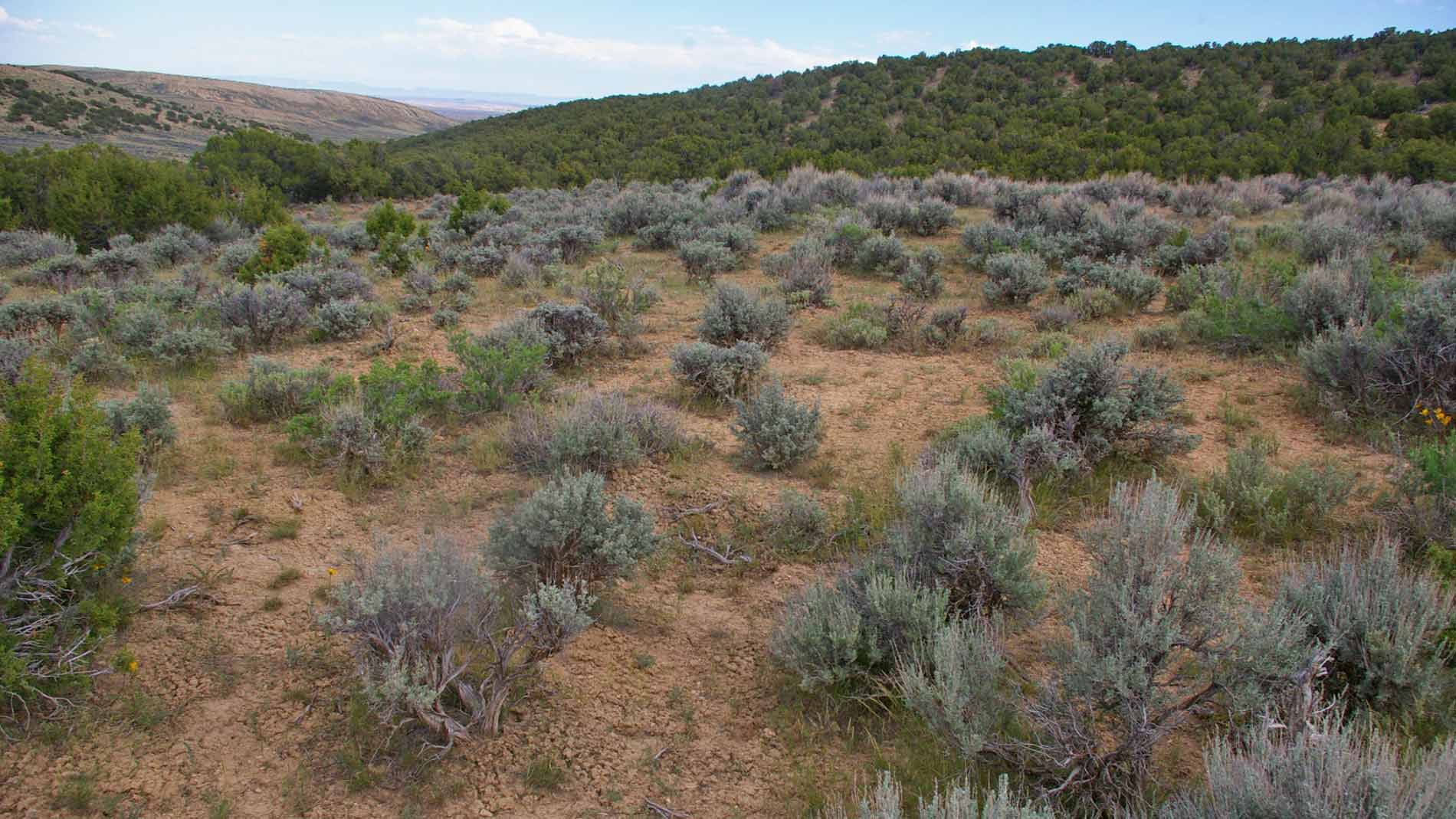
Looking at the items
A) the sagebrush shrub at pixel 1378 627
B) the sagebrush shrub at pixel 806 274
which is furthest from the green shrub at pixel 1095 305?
the sagebrush shrub at pixel 1378 627

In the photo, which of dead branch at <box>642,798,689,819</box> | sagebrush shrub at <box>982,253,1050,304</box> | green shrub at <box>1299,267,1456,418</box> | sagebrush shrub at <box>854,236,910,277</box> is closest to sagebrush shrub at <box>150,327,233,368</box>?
dead branch at <box>642,798,689,819</box>

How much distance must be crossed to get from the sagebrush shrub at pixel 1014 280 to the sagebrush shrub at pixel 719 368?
146 inches

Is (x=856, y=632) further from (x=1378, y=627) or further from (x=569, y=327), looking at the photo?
(x=569, y=327)

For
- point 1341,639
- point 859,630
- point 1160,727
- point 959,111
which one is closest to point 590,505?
point 859,630

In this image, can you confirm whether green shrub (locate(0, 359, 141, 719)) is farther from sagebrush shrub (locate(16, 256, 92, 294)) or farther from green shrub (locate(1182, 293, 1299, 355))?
sagebrush shrub (locate(16, 256, 92, 294))

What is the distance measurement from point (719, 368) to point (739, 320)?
1.26 meters

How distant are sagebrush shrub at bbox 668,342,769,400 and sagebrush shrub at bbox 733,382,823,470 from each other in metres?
0.82

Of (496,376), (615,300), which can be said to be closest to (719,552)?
(496,376)

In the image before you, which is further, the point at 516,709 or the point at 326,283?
the point at 326,283

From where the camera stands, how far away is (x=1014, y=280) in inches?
348

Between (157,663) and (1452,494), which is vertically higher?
(1452,494)

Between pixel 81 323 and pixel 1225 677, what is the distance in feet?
31.3

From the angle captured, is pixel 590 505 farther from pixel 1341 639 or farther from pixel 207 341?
pixel 207 341

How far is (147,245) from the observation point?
12.3 metres
